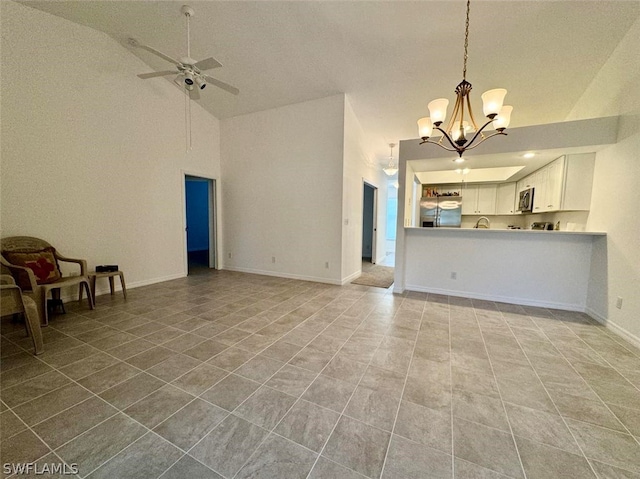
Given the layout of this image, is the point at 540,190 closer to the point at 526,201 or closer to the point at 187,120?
the point at 526,201

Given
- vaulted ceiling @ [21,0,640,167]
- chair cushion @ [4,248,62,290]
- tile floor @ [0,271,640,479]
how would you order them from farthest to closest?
chair cushion @ [4,248,62,290] < vaulted ceiling @ [21,0,640,167] < tile floor @ [0,271,640,479]

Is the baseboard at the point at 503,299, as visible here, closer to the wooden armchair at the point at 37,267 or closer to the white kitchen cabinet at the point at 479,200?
the white kitchen cabinet at the point at 479,200

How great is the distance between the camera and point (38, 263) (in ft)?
9.62

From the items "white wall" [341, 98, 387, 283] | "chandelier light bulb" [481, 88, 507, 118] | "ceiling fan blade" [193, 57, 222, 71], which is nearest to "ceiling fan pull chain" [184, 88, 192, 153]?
"ceiling fan blade" [193, 57, 222, 71]

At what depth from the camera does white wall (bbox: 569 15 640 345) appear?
8.38ft

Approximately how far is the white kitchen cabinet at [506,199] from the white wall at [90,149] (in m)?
7.06

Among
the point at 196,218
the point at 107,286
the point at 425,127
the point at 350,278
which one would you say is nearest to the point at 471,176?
the point at 350,278

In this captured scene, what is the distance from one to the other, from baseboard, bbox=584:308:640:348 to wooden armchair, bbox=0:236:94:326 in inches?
241

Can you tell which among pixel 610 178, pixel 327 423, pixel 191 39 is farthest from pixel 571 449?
pixel 191 39

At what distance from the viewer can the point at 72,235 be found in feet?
11.5

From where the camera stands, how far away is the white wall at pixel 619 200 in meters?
2.55

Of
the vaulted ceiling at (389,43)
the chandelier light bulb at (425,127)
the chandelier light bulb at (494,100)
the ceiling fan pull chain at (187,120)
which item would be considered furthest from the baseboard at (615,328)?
the ceiling fan pull chain at (187,120)

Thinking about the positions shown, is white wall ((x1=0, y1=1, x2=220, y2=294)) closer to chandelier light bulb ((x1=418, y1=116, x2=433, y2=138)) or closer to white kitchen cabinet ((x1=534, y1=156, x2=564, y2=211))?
chandelier light bulb ((x1=418, y1=116, x2=433, y2=138))

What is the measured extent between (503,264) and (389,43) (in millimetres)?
3491
